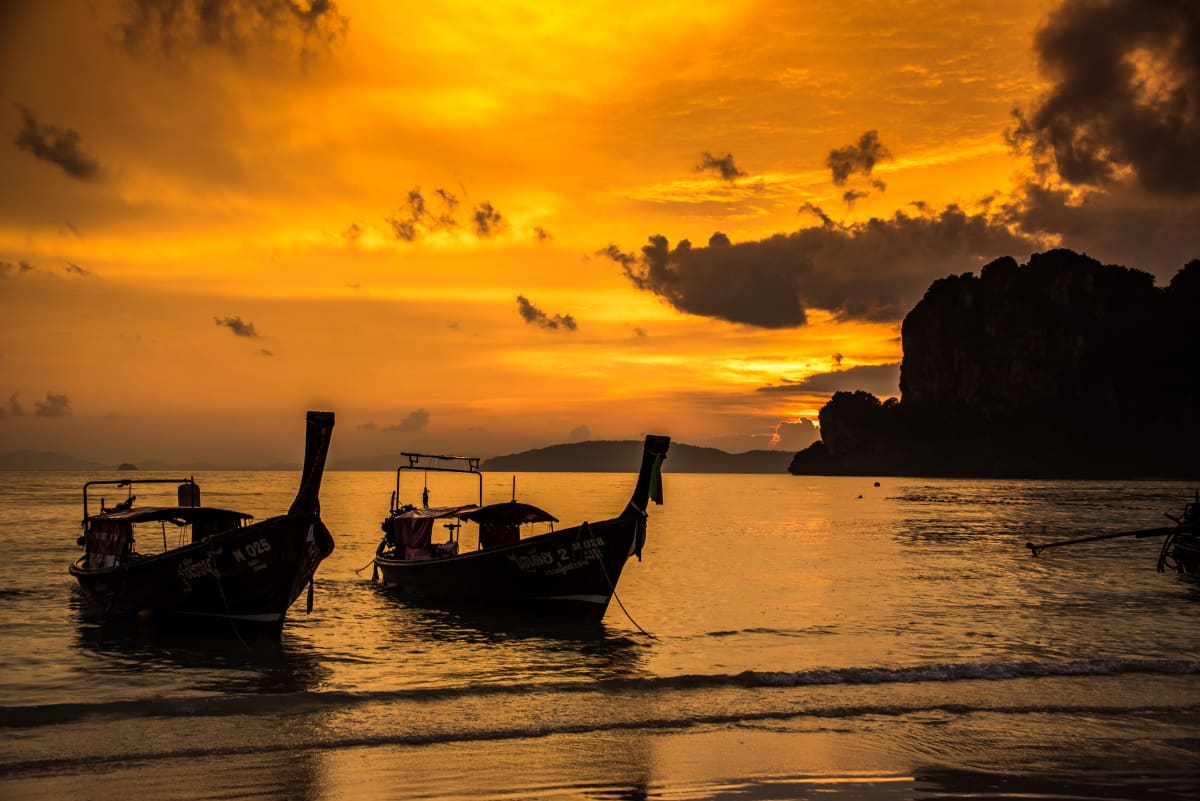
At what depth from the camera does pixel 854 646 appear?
76.6 feet

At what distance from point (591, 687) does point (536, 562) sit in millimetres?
7984

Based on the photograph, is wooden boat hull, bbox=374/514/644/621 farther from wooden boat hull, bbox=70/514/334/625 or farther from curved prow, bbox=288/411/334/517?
curved prow, bbox=288/411/334/517

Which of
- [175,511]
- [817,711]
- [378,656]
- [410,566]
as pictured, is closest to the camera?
[817,711]

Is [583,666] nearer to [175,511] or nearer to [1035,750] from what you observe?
[1035,750]

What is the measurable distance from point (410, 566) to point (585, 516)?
6139 cm

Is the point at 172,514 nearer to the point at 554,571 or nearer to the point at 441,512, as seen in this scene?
the point at 441,512

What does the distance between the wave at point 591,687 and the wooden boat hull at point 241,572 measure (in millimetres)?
4765

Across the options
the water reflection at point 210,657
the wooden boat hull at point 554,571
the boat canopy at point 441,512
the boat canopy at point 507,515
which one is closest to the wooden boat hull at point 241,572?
the water reflection at point 210,657

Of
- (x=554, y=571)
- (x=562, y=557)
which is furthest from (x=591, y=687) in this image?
(x=554, y=571)

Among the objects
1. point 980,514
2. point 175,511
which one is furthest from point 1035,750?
point 980,514

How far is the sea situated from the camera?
11.5m

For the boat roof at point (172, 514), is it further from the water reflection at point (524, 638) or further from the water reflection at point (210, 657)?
the water reflection at point (524, 638)

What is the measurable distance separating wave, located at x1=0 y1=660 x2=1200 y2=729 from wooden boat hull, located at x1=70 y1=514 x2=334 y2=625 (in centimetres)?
476

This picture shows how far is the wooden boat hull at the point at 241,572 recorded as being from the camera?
70.3ft
